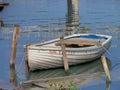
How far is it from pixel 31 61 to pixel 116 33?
1682cm

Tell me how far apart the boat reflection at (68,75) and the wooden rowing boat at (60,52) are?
1.18 feet

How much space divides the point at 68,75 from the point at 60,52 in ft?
4.52

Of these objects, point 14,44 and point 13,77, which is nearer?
point 13,77

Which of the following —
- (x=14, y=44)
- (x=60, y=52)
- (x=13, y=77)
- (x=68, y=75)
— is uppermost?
(x=14, y=44)

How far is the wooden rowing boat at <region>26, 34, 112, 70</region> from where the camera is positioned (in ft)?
76.6

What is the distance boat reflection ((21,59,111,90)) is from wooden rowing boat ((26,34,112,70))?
359mm

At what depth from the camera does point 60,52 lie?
23625mm

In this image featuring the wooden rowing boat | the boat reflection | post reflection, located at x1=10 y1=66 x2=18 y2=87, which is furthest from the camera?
the wooden rowing boat

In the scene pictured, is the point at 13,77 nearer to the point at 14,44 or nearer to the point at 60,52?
the point at 14,44

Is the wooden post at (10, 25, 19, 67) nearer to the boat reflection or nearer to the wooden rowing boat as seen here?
the wooden rowing boat

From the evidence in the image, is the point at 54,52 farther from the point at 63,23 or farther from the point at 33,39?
the point at 63,23

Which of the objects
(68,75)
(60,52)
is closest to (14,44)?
(60,52)

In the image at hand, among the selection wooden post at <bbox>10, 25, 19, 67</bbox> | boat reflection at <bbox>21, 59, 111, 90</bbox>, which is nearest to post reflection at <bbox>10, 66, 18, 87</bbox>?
wooden post at <bbox>10, 25, 19, 67</bbox>

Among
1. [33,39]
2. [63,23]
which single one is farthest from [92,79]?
[63,23]
